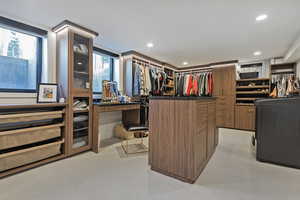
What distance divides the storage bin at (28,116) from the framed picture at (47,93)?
0.28 metres

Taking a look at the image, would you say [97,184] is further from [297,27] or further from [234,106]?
[234,106]

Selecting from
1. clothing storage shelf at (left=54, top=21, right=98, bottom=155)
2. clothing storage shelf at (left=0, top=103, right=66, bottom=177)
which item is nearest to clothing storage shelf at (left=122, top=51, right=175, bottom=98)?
clothing storage shelf at (left=54, top=21, right=98, bottom=155)

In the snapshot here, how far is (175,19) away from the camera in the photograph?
7.47 ft

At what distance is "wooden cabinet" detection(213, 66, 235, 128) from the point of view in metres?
4.67

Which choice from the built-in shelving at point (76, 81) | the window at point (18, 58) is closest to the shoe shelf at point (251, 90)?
the built-in shelving at point (76, 81)

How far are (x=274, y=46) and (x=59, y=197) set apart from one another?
4.97 m

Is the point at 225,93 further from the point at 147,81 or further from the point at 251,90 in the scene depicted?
the point at 147,81

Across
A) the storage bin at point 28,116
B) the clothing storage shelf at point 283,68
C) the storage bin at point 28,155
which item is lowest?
the storage bin at point 28,155

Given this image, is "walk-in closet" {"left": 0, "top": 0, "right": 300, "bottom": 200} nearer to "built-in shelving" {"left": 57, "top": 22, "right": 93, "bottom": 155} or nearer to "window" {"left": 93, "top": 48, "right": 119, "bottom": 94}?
"built-in shelving" {"left": 57, "top": 22, "right": 93, "bottom": 155}

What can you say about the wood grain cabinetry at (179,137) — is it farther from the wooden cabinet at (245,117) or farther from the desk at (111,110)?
the wooden cabinet at (245,117)

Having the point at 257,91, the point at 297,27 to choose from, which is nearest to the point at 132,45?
the point at 297,27

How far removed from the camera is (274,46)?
11.5 ft

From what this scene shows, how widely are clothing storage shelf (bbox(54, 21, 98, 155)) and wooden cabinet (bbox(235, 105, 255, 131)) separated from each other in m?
4.35

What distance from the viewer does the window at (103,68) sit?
366 centimetres
